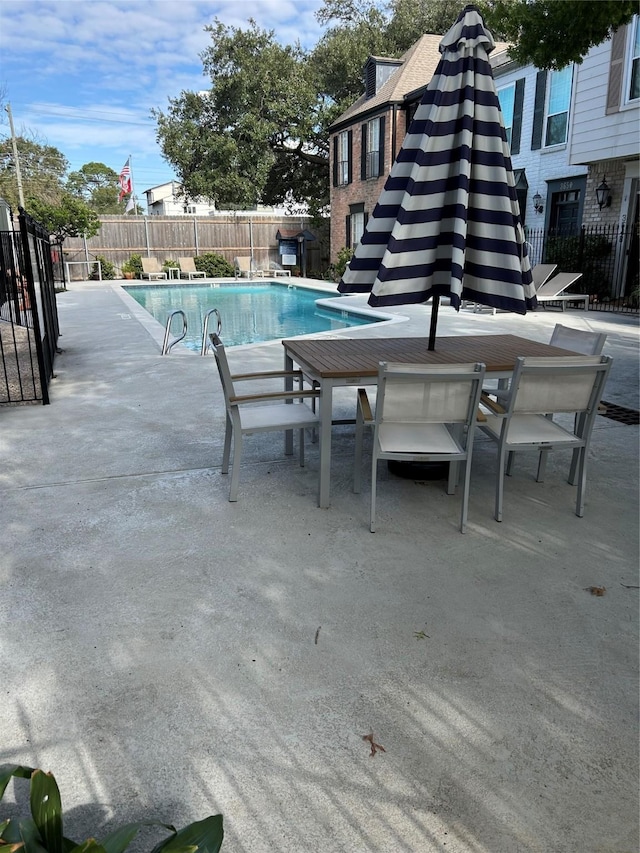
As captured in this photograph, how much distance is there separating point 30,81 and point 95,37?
5.74m

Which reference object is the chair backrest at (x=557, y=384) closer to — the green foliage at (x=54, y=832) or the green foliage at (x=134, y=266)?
the green foliage at (x=54, y=832)

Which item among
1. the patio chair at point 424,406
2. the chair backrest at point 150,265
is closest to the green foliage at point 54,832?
the patio chair at point 424,406

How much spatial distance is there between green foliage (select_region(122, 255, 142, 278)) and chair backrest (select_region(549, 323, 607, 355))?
23239 mm

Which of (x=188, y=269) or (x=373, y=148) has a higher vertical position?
(x=373, y=148)

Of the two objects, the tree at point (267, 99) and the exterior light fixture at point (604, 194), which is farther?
the tree at point (267, 99)

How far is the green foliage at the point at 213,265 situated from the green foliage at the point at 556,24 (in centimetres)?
2151

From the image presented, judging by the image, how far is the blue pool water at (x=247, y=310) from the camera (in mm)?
12883

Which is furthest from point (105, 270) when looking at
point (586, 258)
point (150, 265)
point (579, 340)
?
point (579, 340)

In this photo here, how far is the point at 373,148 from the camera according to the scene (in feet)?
67.4

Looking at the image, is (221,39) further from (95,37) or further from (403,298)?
(403,298)

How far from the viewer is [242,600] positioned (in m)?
2.58

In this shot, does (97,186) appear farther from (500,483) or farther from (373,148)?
(500,483)

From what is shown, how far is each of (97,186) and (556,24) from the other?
7614 centimetres

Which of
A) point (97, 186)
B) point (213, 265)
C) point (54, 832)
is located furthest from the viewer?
point (97, 186)
